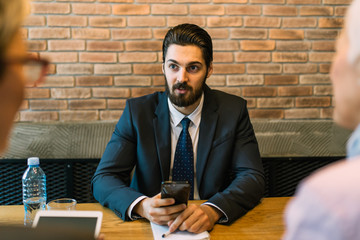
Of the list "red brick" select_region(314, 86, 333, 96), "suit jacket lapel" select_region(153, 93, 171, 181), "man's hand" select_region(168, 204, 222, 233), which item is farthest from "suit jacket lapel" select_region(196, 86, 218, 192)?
"red brick" select_region(314, 86, 333, 96)

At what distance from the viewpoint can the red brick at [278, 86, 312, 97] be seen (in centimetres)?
262

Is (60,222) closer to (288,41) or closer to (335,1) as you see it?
(288,41)

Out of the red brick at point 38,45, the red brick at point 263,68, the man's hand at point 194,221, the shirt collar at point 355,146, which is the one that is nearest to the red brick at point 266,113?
the red brick at point 263,68

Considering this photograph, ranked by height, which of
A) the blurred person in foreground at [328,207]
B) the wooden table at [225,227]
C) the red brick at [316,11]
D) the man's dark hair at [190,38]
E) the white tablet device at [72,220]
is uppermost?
the red brick at [316,11]

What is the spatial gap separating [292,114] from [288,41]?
0.54 metres

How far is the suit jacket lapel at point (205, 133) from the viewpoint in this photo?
1782 millimetres

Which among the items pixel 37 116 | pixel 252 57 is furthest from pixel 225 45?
pixel 37 116

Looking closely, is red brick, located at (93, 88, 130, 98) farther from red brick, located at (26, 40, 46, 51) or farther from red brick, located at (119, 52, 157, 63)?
red brick, located at (26, 40, 46, 51)

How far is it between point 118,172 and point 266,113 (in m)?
1.33

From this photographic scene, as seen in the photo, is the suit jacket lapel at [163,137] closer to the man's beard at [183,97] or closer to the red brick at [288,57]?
the man's beard at [183,97]

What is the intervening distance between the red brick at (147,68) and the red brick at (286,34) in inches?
33.8

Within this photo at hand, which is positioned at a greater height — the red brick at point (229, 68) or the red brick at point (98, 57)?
the red brick at point (98, 57)

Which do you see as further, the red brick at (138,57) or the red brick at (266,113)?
the red brick at (266,113)

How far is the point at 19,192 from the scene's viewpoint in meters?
2.42
